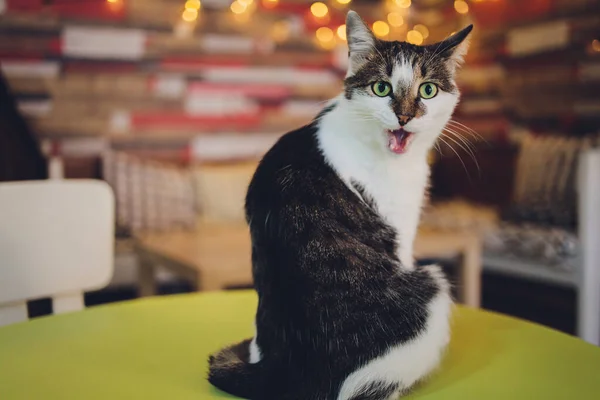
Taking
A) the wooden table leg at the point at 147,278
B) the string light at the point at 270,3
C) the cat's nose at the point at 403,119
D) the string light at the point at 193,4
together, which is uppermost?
the string light at the point at 270,3

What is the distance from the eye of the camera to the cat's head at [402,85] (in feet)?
2.55

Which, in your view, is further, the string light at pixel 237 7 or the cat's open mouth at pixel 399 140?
the string light at pixel 237 7

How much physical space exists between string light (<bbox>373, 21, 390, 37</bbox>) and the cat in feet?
11.0

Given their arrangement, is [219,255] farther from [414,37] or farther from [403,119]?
[414,37]

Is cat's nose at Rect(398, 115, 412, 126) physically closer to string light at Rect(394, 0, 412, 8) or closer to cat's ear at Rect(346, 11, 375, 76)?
cat's ear at Rect(346, 11, 375, 76)

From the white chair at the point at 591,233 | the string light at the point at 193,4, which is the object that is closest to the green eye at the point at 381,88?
the white chair at the point at 591,233

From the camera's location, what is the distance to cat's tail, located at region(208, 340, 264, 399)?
725 millimetres

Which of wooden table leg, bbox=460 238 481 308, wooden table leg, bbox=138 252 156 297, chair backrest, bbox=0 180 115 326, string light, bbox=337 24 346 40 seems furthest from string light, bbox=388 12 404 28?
chair backrest, bbox=0 180 115 326

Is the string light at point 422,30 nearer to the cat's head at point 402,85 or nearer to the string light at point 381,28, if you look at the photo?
the string light at point 381,28

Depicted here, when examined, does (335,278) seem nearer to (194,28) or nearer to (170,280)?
(170,280)

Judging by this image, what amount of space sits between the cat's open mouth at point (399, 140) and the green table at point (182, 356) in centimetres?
29

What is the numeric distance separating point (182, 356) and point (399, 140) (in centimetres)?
43

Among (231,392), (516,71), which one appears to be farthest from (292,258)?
(516,71)

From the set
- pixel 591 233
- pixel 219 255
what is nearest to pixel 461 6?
pixel 219 255
